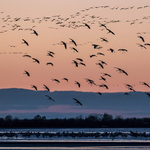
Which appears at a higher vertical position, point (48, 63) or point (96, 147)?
point (48, 63)

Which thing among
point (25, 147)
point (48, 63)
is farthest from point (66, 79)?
point (25, 147)

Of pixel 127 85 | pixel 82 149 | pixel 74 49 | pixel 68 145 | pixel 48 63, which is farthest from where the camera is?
pixel 68 145

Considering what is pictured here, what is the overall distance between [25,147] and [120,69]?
2460cm

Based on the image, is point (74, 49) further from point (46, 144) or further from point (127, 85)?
point (46, 144)

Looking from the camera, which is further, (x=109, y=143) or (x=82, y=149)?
(x=109, y=143)

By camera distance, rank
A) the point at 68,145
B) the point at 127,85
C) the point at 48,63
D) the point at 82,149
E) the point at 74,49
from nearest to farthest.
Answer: the point at 74,49 < the point at 48,63 < the point at 127,85 < the point at 82,149 < the point at 68,145

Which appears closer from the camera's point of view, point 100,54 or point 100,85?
point 100,54

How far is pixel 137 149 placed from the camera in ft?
239

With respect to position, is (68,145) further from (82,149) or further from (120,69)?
(120,69)

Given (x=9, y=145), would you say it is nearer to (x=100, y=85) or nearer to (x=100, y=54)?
(x=100, y=85)

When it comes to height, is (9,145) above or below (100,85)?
below

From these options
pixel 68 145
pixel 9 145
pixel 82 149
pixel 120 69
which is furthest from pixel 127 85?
pixel 9 145

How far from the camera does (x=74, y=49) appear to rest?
55.8 m

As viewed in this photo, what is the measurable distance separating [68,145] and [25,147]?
24.1 ft
